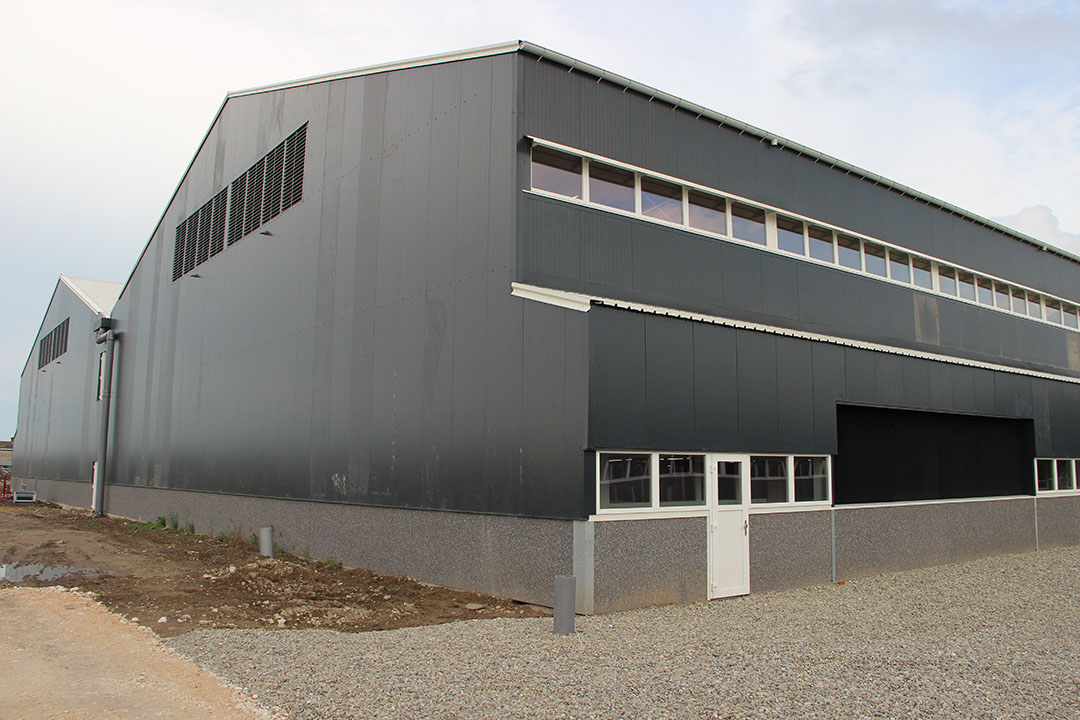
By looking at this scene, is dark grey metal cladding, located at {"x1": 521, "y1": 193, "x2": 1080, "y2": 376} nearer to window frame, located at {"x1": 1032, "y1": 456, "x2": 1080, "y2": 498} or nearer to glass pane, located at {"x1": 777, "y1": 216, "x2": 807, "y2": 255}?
glass pane, located at {"x1": 777, "y1": 216, "x2": 807, "y2": 255}

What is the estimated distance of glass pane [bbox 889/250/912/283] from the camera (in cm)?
1881

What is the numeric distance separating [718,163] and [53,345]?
38.4 metres

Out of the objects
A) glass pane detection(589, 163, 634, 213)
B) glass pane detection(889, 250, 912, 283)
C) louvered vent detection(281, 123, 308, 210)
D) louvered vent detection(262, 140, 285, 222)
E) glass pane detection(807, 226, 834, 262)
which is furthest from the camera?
louvered vent detection(262, 140, 285, 222)

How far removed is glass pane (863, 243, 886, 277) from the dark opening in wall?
3.29 metres

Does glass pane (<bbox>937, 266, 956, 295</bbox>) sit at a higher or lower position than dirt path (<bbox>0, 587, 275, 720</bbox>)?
higher

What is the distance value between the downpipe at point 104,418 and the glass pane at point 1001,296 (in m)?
30.6

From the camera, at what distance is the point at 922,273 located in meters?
Result: 19.7

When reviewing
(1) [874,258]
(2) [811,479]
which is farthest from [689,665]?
(1) [874,258]

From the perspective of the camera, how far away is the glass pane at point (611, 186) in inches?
531

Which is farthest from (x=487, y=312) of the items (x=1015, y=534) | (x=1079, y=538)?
(x=1079, y=538)

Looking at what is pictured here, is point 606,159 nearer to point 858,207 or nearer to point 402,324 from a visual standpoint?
point 402,324

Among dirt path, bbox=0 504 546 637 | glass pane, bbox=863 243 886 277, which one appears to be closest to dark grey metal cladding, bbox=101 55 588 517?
dirt path, bbox=0 504 546 637

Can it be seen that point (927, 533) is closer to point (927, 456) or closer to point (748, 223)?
point (927, 456)

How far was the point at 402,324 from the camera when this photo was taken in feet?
48.5
